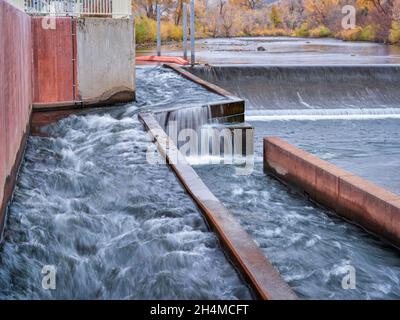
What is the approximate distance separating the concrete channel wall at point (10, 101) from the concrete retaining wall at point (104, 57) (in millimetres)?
3903

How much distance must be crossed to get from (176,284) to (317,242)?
102 inches

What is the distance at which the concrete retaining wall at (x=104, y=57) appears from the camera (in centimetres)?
1461

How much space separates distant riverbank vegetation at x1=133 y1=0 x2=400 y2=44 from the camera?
44625mm

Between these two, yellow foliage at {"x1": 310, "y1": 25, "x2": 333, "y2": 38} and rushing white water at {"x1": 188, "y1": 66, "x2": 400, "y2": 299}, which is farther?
yellow foliage at {"x1": 310, "y1": 25, "x2": 333, "y2": 38}

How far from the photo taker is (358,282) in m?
7.27

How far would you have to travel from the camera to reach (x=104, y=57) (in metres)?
14.8

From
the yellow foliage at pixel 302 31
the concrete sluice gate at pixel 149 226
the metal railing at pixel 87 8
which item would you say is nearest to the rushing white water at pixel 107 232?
the concrete sluice gate at pixel 149 226

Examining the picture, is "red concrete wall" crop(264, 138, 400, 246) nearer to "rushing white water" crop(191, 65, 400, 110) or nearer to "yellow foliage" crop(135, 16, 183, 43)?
"rushing white water" crop(191, 65, 400, 110)

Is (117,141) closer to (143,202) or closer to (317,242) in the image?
(143,202)

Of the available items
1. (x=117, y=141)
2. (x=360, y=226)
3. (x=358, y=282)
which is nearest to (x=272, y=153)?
(x=117, y=141)

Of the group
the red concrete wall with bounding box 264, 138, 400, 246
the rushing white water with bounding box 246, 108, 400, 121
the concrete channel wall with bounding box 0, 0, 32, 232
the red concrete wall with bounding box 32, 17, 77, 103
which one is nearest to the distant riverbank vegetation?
the rushing white water with bounding box 246, 108, 400, 121

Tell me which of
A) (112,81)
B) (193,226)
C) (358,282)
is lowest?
(358,282)

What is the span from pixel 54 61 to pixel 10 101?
20.7 feet

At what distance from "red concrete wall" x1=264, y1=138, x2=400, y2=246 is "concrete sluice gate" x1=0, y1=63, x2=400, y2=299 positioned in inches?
6.3
